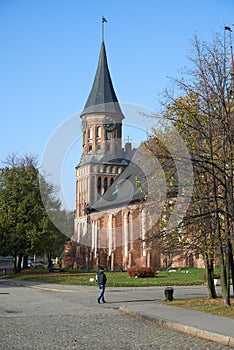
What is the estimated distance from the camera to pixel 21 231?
45.2 meters

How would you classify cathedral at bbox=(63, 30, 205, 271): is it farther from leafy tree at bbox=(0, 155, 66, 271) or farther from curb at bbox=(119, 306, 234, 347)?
curb at bbox=(119, 306, 234, 347)

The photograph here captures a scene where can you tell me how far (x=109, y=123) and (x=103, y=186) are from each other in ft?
38.8

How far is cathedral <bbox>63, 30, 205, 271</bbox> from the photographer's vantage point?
71.8m

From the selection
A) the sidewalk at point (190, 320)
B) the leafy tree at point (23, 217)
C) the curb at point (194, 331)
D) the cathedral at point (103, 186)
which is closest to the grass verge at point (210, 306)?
the sidewalk at point (190, 320)

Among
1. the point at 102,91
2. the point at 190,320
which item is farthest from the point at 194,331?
the point at 102,91

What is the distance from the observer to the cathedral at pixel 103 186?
7181 centimetres

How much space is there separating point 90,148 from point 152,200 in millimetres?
71182

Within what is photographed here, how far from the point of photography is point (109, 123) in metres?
88.6

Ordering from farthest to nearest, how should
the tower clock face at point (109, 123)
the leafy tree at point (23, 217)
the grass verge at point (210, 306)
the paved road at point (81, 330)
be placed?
the tower clock face at point (109, 123), the leafy tree at point (23, 217), the grass verge at point (210, 306), the paved road at point (81, 330)

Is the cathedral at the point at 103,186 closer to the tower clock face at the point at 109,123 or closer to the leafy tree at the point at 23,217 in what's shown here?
the tower clock face at the point at 109,123

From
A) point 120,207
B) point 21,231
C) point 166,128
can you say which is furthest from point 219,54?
point 120,207

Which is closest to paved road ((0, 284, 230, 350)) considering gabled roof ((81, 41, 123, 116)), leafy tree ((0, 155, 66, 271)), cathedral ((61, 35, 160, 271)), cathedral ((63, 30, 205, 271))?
leafy tree ((0, 155, 66, 271))

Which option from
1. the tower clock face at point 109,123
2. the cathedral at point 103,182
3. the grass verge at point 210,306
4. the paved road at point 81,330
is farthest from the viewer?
the tower clock face at point 109,123

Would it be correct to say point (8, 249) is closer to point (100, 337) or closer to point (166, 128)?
point (166, 128)
